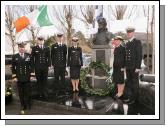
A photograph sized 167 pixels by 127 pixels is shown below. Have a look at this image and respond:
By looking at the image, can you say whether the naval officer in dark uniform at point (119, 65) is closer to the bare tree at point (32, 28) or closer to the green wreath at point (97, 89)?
the green wreath at point (97, 89)

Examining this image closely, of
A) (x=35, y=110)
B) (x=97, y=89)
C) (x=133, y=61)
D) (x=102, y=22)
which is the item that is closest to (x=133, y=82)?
(x=133, y=61)

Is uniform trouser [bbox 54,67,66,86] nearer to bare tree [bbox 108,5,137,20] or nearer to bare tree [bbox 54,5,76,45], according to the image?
bare tree [bbox 54,5,76,45]

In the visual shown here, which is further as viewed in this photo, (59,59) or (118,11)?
(59,59)

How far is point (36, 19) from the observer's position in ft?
12.1

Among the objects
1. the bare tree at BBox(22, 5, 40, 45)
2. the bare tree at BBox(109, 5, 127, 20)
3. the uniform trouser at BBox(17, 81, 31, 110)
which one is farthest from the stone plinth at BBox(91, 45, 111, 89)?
the uniform trouser at BBox(17, 81, 31, 110)

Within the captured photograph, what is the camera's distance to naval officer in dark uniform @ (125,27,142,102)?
11.9ft

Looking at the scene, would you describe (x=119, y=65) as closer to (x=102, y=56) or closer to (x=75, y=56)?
(x=102, y=56)

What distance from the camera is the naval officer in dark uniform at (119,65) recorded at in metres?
3.66

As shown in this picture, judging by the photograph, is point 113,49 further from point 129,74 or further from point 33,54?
point 33,54

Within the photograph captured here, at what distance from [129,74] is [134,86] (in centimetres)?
15

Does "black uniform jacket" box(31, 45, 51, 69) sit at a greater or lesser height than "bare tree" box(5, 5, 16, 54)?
lesser

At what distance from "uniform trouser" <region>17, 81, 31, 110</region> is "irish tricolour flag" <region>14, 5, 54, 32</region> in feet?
2.12

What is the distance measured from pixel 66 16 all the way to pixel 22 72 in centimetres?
83

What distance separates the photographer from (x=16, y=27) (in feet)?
12.1
